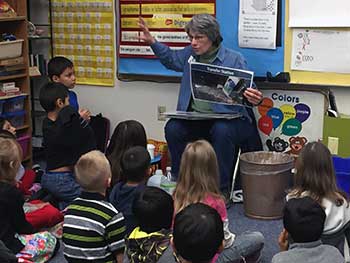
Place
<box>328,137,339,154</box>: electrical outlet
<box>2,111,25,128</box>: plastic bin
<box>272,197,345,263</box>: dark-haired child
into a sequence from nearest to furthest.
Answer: <box>272,197,345,263</box>: dark-haired child → <box>328,137,339,154</box>: electrical outlet → <box>2,111,25,128</box>: plastic bin

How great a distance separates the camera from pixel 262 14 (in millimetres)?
4160

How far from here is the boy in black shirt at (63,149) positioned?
3626mm

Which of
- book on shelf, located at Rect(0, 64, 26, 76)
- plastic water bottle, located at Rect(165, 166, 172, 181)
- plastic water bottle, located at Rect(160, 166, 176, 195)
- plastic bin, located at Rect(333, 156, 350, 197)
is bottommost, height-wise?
plastic water bottle, located at Rect(165, 166, 172, 181)

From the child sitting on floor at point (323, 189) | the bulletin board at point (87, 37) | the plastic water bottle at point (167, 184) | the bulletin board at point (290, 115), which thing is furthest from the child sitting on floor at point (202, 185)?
the bulletin board at point (87, 37)

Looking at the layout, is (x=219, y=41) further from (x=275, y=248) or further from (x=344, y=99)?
(x=275, y=248)

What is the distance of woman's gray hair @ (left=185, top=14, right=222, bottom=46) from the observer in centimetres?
399

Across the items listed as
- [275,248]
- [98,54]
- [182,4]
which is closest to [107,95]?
[98,54]

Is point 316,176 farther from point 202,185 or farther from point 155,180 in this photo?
point 155,180

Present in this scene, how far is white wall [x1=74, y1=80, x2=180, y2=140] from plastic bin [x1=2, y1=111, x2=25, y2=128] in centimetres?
60

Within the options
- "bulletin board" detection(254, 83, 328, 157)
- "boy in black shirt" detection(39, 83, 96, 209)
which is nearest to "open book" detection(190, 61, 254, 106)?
"bulletin board" detection(254, 83, 328, 157)

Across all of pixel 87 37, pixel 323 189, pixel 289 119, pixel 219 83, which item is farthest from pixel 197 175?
pixel 87 37

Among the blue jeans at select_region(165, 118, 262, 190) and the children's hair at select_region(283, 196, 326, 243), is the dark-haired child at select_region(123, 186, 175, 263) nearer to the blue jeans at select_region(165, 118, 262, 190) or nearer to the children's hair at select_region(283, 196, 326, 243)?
the children's hair at select_region(283, 196, 326, 243)

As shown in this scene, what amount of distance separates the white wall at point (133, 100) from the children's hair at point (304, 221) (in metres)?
2.54

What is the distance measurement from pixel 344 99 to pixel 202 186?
1.68 metres
